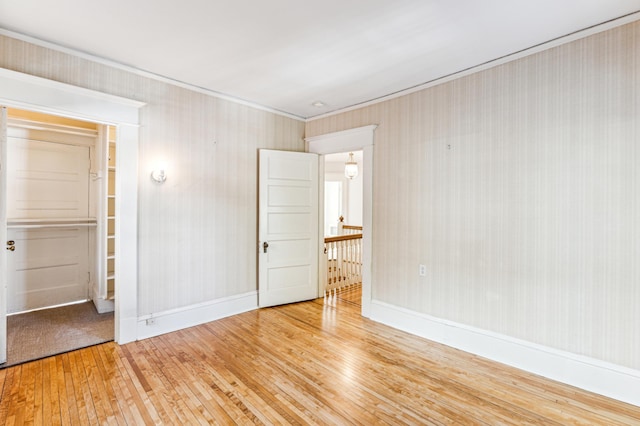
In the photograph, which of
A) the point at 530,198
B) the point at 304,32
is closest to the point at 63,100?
the point at 304,32

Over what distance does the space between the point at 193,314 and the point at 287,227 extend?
1.63 metres

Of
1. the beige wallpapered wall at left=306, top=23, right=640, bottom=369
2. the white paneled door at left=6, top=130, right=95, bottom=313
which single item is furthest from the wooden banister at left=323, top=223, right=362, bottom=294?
the white paneled door at left=6, top=130, right=95, bottom=313

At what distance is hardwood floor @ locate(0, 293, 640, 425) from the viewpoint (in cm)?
207

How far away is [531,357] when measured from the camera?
8.77 feet

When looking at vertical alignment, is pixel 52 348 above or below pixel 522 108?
below

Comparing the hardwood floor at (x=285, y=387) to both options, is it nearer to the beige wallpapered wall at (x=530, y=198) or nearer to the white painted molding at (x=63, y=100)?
the beige wallpapered wall at (x=530, y=198)

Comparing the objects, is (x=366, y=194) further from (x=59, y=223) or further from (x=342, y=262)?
(x=59, y=223)

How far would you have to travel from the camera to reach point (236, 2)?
213cm

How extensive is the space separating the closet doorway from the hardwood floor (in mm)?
1008

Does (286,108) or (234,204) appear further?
(286,108)

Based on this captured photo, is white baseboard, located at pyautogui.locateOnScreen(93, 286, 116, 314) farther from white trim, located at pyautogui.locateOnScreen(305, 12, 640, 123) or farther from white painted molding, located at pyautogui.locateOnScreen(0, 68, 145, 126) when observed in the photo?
white trim, located at pyautogui.locateOnScreen(305, 12, 640, 123)

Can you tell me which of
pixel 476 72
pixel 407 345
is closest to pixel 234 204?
pixel 407 345

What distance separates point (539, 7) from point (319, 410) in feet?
10.4

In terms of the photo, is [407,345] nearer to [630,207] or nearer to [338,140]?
[630,207]
